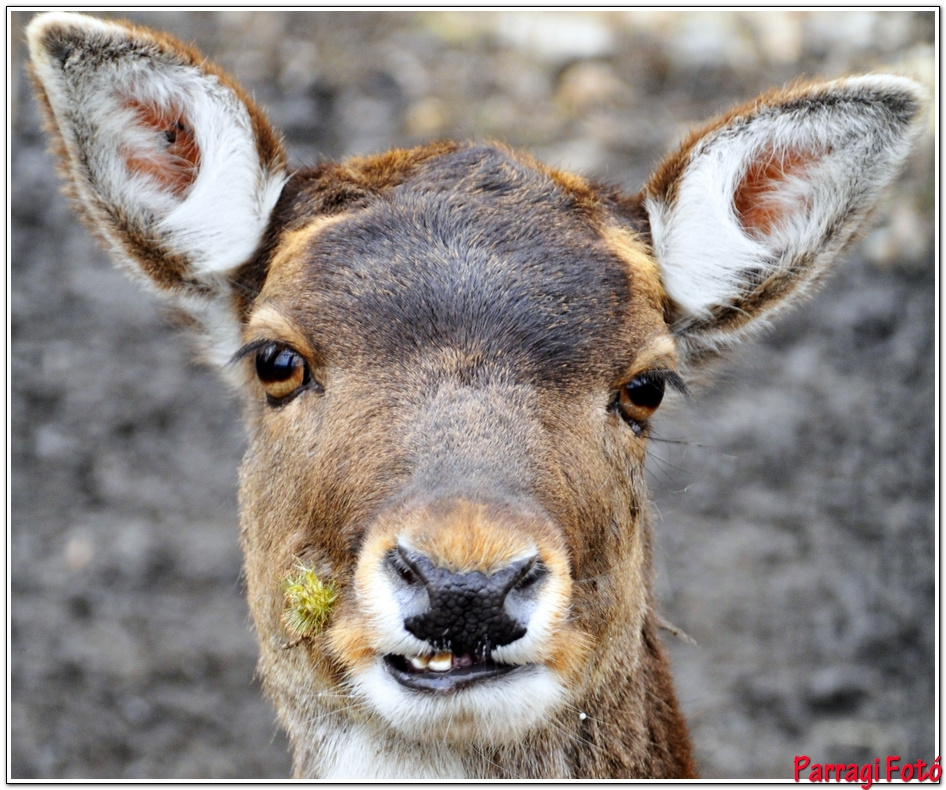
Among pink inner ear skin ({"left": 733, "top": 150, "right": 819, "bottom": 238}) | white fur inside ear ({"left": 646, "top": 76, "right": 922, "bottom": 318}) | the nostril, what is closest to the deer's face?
the nostril

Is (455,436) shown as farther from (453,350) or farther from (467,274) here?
(467,274)

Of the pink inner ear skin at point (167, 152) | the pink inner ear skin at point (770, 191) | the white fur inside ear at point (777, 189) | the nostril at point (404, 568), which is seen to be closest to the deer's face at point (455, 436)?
the nostril at point (404, 568)

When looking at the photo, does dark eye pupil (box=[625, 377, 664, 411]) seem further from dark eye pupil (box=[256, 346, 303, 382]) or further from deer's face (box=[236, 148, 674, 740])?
dark eye pupil (box=[256, 346, 303, 382])

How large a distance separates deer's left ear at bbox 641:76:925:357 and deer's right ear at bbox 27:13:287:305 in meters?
2.10

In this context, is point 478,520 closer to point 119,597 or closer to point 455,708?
point 455,708

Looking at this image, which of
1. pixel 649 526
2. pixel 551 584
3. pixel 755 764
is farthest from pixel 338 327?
pixel 755 764

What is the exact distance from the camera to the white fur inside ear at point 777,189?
4762mm

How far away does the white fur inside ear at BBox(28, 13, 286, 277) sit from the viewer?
4574 millimetres

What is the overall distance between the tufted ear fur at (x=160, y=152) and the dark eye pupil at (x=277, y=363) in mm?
707

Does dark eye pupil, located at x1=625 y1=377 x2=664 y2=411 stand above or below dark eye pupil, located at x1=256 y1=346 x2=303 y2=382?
below

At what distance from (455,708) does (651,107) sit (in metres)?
8.55

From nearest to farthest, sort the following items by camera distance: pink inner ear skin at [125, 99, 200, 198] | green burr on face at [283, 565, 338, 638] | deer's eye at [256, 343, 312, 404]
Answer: green burr on face at [283, 565, 338, 638]
deer's eye at [256, 343, 312, 404]
pink inner ear skin at [125, 99, 200, 198]

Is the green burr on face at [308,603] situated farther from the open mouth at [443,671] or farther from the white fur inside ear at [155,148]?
the white fur inside ear at [155,148]

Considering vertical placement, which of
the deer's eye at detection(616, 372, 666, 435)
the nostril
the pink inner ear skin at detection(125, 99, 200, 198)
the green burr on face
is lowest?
the green burr on face
